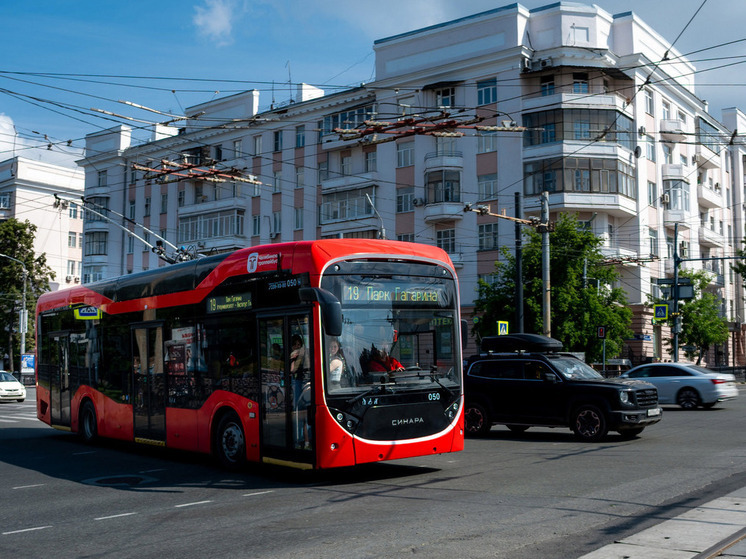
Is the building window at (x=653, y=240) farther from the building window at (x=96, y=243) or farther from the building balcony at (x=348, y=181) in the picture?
the building window at (x=96, y=243)

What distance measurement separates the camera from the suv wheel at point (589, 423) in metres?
16.2

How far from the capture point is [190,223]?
5900 cm

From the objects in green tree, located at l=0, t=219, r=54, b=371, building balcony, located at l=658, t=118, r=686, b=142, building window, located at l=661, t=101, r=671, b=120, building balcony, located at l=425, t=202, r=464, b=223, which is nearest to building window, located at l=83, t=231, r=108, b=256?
green tree, located at l=0, t=219, r=54, b=371

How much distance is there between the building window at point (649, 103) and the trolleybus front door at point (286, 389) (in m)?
42.9

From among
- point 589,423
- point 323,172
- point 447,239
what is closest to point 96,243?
point 323,172

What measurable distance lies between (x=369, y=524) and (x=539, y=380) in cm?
970

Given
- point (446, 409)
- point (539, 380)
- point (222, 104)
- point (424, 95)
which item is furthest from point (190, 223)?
point (446, 409)

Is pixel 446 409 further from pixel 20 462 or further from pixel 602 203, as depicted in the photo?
pixel 602 203

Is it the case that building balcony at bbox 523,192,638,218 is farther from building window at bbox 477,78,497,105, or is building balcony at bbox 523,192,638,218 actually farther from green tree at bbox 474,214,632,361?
building window at bbox 477,78,497,105

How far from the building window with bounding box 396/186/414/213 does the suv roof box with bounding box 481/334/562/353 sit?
29.9 metres

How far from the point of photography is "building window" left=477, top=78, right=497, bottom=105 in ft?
153

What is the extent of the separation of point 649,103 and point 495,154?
10.8m

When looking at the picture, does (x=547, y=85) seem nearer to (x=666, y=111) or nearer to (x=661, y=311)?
(x=666, y=111)

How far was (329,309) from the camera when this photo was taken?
10109 millimetres
